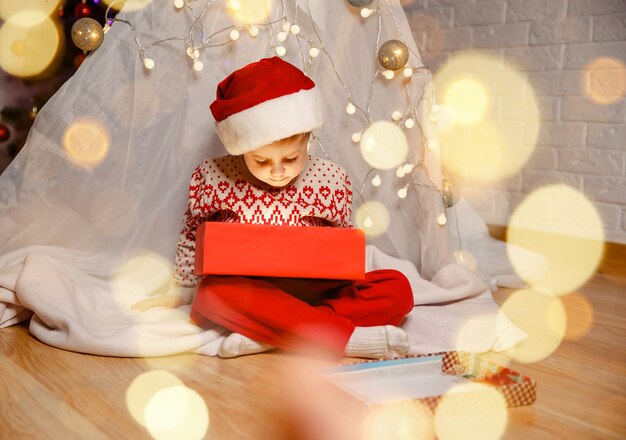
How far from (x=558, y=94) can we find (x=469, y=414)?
1.40 metres

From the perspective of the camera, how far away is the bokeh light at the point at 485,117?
218cm

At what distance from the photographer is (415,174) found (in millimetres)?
1645

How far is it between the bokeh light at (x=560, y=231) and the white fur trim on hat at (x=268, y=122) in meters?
0.90

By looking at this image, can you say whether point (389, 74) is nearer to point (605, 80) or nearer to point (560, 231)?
point (605, 80)

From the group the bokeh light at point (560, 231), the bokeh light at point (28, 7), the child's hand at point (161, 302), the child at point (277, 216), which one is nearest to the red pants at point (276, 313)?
the child at point (277, 216)

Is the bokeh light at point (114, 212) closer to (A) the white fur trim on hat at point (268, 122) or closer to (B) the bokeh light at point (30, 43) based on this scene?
(A) the white fur trim on hat at point (268, 122)

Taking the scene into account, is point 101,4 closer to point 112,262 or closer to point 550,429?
point 112,262

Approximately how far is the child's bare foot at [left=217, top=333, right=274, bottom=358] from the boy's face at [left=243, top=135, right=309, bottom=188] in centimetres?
29

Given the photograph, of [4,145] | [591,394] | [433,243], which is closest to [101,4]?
[4,145]

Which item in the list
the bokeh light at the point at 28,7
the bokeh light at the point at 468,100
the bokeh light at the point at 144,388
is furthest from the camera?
the bokeh light at the point at 468,100

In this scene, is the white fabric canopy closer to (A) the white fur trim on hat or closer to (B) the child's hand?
(B) the child's hand

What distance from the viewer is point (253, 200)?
4.38ft

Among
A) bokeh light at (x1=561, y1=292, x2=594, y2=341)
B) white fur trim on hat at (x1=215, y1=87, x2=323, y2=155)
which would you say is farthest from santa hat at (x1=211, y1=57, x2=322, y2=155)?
bokeh light at (x1=561, y1=292, x2=594, y2=341)

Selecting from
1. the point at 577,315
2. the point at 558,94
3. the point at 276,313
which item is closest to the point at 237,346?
the point at 276,313
